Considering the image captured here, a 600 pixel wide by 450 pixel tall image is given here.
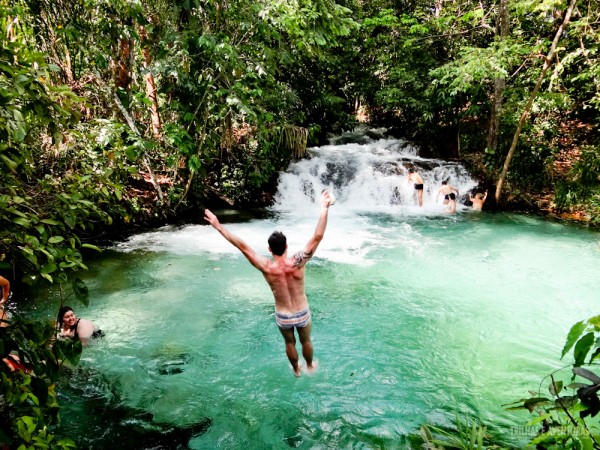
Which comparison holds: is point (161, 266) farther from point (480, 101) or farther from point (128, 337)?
point (480, 101)

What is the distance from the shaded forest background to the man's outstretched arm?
0.85 m

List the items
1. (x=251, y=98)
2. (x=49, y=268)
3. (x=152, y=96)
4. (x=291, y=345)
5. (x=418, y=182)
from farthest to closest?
(x=418, y=182) → (x=152, y=96) → (x=251, y=98) → (x=291, y=345) → (x=49, y=268)

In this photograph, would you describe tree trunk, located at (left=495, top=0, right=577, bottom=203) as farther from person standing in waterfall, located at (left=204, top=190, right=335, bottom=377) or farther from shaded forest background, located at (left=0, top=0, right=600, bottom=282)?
person standing in waterfall, located at (left=204, top=190, right=335, bottom=377)

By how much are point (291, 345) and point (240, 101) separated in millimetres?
6140

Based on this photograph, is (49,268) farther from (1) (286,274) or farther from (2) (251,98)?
(2) (251,98)

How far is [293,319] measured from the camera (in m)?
4.15

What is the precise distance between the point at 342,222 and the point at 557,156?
904 centimetres

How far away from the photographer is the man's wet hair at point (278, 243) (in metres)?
3.89

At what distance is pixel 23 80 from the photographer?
179 cm

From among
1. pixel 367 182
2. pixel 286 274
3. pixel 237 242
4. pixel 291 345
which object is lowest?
pixel 291 345

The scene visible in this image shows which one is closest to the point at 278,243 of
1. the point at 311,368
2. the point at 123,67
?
the point at 311,368

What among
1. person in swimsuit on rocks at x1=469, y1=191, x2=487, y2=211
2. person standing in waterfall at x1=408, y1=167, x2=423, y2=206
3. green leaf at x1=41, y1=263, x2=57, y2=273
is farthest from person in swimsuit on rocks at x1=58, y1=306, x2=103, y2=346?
person in swimsuit on rocks at x1=469, y1=191, x2=487, y2=211

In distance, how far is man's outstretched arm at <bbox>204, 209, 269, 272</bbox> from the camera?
3701mm

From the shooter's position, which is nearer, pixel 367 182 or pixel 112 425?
pixel 112 425
